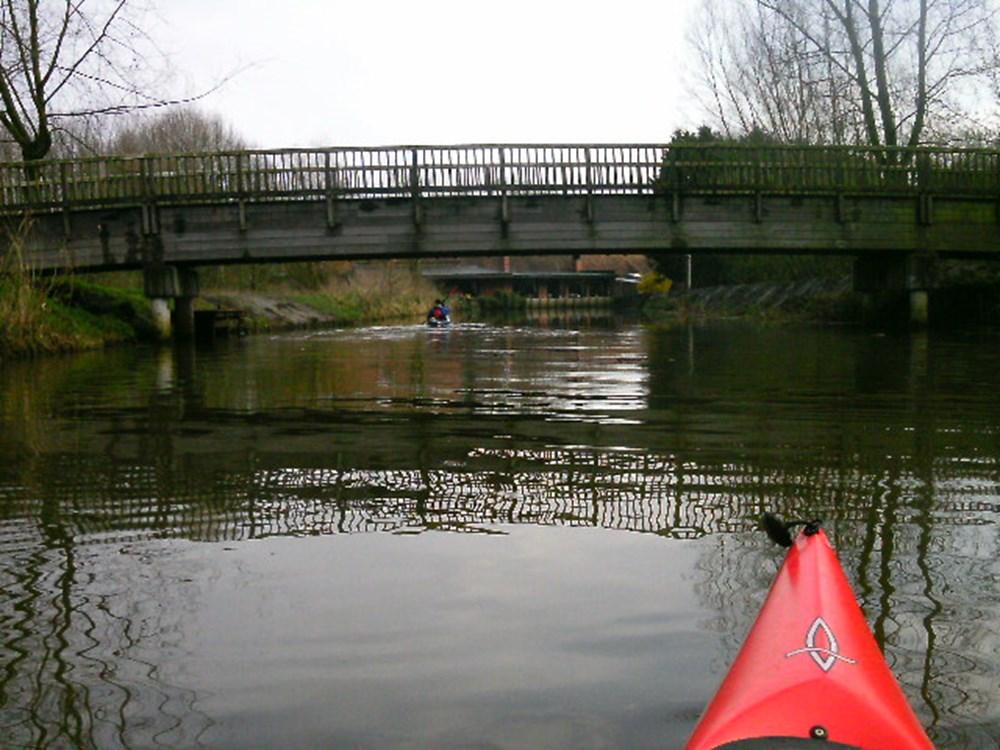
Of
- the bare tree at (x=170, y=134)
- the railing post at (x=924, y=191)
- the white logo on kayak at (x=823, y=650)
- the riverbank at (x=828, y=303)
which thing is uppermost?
the bare tree at (x=170, y=134)

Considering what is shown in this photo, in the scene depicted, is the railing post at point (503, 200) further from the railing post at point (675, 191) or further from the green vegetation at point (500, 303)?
the green vegetation at point (500, 303)

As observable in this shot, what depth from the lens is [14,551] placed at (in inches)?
172

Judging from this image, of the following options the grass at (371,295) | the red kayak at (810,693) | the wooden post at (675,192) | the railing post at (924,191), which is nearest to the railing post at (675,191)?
the wooden post at (675,192)

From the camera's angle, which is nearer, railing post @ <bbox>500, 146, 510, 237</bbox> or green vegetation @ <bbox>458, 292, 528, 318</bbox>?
railing post @ <bbox>500, 146, 510, 237</bbox>

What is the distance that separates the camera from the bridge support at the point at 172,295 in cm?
2245

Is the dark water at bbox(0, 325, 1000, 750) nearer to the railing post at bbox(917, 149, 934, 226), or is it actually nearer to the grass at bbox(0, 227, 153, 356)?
the grass at bbox(0, 227, 153, 356)

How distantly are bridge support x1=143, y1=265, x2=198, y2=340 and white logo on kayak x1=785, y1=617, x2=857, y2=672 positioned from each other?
70.4ft

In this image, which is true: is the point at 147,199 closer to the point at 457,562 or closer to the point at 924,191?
the point at 924,191

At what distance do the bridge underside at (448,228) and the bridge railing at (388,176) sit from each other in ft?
0.71

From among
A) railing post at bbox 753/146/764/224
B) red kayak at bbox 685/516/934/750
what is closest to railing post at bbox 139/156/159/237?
railing post at bbox 753/146/764/224

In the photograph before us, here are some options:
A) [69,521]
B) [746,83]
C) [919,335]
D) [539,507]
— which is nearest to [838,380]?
[539,507]

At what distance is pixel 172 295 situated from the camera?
22.8 meters

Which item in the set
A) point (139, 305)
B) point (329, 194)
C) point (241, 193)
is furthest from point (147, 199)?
point (329, 194)

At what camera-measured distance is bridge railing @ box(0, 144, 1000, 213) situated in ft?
70.6
